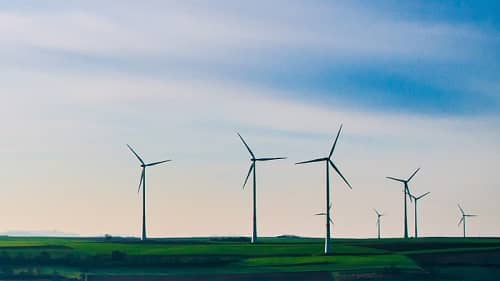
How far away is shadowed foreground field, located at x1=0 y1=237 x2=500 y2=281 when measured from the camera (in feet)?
340

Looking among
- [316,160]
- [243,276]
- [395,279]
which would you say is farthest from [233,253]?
[395,279]

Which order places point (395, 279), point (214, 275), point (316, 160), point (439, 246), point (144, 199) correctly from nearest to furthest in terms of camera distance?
point (395, 279) < point (214, 275) < point (316, 160) < point (439, 246) < point (144, 199)

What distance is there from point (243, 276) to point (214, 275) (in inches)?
138

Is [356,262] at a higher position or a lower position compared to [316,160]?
lower

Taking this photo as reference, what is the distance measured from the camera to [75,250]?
432 feet

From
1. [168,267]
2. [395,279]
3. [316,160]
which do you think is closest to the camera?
[395,279]

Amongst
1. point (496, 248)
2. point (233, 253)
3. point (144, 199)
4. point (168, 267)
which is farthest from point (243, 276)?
point (144, 199)

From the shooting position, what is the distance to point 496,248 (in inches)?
5512

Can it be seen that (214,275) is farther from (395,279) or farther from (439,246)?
(439,246)

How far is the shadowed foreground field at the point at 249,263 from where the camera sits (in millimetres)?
103562

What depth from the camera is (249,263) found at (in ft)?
384

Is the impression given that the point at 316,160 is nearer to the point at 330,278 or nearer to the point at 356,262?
the point at 356,262

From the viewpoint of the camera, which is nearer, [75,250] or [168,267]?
[168,267]

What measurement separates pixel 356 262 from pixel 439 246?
36275mm
